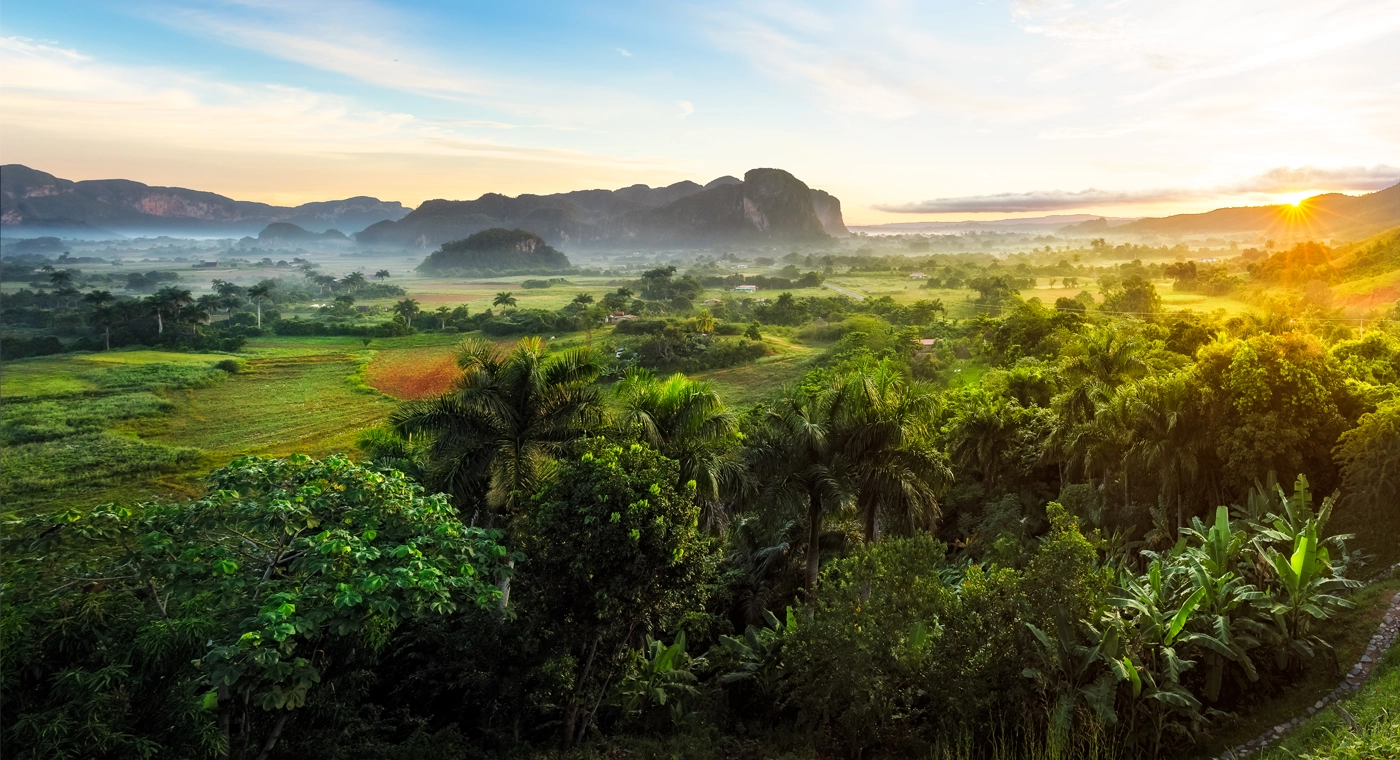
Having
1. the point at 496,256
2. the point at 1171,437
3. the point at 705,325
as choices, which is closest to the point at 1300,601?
the point at 1171,437

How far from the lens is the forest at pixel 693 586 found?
5.57m

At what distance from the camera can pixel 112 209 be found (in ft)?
213

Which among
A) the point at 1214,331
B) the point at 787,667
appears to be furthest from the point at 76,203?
the point at 1214,331

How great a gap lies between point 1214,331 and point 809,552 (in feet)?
66.2

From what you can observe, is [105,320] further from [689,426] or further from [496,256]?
[496,256]

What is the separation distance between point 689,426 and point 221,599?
6.32 meters

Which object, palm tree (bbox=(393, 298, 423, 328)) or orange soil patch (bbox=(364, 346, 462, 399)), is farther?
palm tree (bbox=(393, 298, 423, 328))

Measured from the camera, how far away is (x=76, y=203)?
53.4m

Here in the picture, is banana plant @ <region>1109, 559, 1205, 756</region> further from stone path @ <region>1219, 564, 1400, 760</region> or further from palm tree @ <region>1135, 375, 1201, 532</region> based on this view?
palm tree @ <region>1135, 375, 1201, 532</region>

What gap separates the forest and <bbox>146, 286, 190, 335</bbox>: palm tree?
127 ft

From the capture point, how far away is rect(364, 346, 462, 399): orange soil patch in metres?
34.8

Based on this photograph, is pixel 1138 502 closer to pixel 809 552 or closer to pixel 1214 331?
pixel 809 552

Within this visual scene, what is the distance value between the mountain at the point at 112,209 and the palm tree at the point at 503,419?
11.9 m

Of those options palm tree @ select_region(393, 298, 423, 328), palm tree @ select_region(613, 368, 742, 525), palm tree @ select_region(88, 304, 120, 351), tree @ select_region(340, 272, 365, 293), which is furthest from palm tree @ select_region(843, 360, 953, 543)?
tree @ select_region(340, 272, 365, 293)
